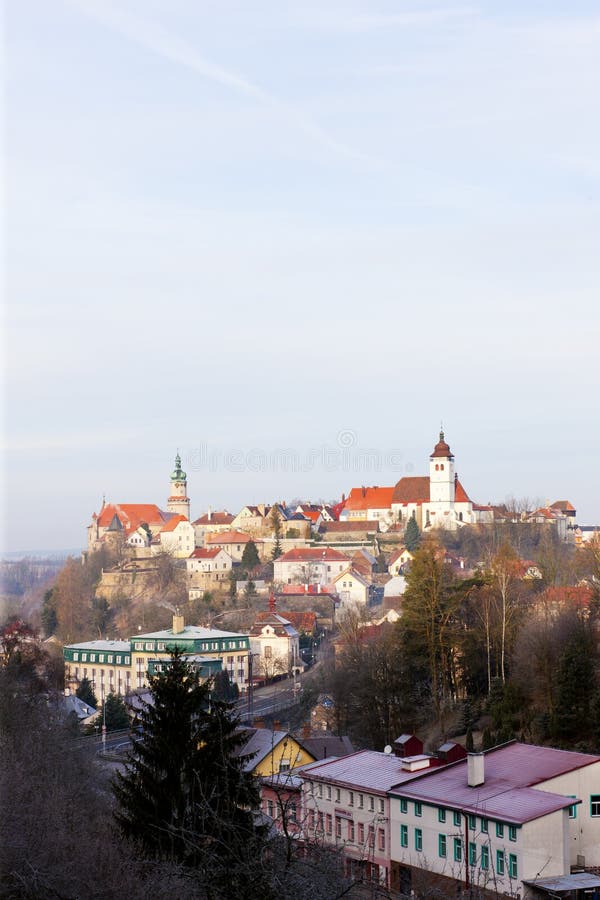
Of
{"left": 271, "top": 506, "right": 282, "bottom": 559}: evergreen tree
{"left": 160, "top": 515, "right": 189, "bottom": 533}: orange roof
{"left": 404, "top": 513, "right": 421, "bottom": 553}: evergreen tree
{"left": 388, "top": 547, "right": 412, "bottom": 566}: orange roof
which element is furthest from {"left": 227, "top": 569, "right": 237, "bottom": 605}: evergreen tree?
{"left": 404, "top": 513, "right": 421, "bottom": 553}: evergreen tree

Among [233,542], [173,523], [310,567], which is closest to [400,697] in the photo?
[310,567]

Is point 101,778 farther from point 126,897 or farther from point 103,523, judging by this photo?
point 103,523

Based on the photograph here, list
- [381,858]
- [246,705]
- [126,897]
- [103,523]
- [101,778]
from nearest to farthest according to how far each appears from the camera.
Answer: [126,897]
[381,858]
[101,778]
[246,705]
[103,523]

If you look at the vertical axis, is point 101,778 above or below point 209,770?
below

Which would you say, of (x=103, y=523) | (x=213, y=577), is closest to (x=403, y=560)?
(x=213, y=577)

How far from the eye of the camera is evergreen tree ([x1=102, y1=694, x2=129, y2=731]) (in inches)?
2179

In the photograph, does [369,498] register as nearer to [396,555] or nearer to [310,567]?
[396,555]

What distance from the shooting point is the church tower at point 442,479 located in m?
120

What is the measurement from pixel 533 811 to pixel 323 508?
113 m

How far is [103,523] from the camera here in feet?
450

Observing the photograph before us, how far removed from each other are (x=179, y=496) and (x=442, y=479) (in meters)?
32.3

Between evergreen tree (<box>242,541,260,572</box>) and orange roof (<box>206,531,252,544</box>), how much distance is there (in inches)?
201

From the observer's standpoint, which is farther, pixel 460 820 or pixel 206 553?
pixel 206 553

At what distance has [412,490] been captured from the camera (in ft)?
411
